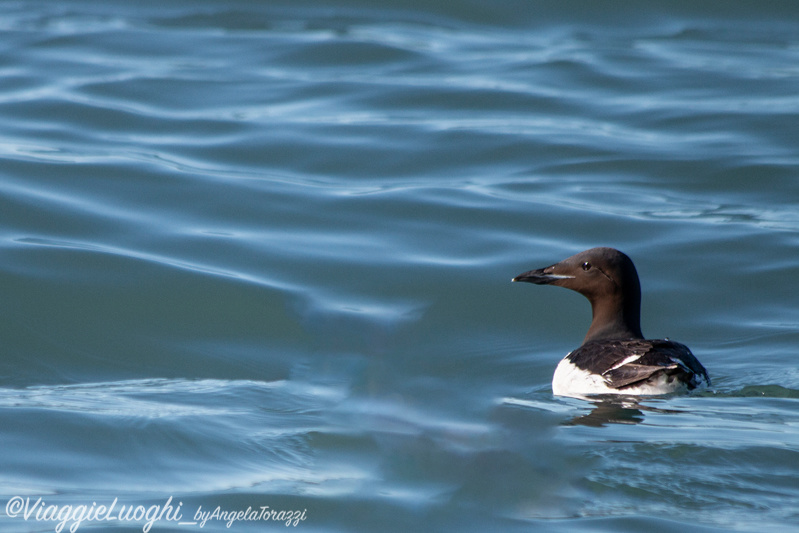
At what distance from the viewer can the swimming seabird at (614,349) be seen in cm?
588

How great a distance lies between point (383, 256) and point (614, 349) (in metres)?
2.98

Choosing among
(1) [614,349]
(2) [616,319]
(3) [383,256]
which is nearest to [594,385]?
(1) [614,349]

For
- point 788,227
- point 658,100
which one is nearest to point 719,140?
point 658,100

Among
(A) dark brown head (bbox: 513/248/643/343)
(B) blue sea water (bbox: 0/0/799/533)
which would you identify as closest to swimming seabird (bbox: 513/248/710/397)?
(A) dark brown head (bbox: 513/248/643/343)

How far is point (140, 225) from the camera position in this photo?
910 cm

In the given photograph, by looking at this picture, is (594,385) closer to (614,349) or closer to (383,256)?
(614,349)

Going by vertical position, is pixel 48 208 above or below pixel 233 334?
above

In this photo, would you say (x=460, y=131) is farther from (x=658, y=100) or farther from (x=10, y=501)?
(x=10, y=501)

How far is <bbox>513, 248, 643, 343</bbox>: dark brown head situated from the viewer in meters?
6.72

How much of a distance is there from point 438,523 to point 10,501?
1.80 meters

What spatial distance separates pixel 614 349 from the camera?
615 centimetres

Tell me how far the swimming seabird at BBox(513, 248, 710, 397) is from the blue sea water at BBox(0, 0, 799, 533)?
15 cm

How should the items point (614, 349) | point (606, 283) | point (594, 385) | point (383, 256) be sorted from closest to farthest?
point (594, 385) → point (614, 349) → point (606, 283) → point (383, 256)

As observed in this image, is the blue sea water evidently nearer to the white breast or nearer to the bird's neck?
the white breast
